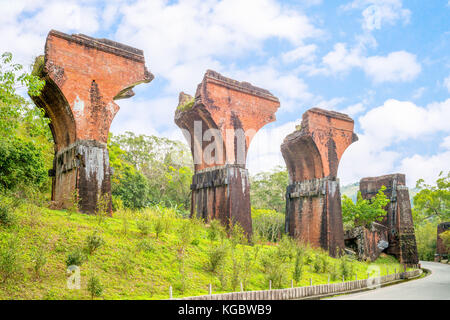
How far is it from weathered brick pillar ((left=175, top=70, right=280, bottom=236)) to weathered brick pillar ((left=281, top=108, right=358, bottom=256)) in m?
2.70

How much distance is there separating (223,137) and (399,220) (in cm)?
1075

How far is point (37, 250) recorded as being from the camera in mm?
7590

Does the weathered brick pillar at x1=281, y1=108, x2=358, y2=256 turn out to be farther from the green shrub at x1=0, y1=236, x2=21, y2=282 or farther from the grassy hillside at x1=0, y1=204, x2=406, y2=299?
the green shrub at x1=0, y1=236, x2=21, y2=282

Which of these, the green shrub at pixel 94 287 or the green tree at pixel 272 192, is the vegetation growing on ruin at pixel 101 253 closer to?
the green shrub at pixel 94 287

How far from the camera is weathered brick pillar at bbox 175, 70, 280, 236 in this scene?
15.0m

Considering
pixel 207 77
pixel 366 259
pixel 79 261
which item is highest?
pixel 207 77

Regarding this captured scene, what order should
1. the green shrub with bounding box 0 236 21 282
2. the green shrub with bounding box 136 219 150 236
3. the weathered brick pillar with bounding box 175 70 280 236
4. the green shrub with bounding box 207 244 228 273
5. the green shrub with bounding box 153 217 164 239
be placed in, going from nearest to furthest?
the green shrub with bounding box 0 236 21 282 → the green shrub with bounding box 207 244 228 273 → the green shrub with bounding box 136 219 150 236 → the green shrub with bounding box 153 217 164 239 → the weathered brick pillar with bounding box 175 70 280 236

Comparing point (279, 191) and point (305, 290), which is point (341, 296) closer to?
point (305, 290)

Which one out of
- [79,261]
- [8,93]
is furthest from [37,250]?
[8,93]

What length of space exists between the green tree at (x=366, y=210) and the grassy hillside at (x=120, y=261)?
9189 mm

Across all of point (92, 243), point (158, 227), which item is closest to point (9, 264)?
point (92, 243)

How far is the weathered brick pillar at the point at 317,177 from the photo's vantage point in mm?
17500

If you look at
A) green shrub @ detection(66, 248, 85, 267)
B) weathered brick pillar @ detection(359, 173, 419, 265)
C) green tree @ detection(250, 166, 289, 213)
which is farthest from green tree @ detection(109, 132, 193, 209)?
green shrub @ detection(66, 248, 85, 267)

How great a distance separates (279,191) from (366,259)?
15.2 metres
